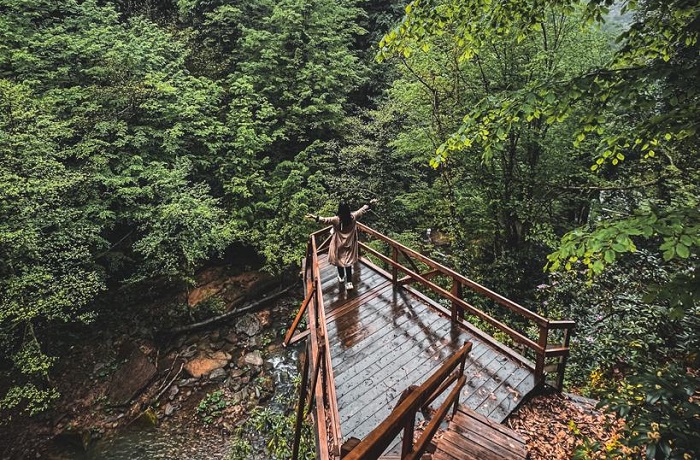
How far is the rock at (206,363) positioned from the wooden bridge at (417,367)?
253 inches

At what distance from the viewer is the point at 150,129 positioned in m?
12.4

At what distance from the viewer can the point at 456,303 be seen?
20.6 ft

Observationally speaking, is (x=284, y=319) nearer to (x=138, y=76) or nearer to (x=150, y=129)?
(x=150, y=129)

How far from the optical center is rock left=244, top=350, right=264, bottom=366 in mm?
12094

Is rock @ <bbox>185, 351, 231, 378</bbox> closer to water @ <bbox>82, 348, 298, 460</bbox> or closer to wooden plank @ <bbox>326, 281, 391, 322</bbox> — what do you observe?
water @ <bbox>82, 348, 298, 460</bbox>

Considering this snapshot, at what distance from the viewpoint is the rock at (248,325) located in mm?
13377

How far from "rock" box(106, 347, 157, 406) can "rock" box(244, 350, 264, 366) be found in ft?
9.66

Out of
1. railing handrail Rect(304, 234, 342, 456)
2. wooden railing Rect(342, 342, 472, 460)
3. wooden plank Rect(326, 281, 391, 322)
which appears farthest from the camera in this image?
wooden plank Rect(326, 281, 391, 322)

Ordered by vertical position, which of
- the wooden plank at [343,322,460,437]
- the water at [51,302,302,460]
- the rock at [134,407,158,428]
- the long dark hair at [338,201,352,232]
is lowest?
the water at [51,302,302,460]

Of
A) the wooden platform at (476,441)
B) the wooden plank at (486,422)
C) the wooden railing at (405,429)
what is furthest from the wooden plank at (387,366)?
the wooden railing at (405,429)

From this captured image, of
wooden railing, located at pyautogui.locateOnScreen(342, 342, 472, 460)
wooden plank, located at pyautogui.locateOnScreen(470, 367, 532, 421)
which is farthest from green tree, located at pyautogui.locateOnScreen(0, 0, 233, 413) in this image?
wooden railing, located at pyautogui.locateOnScreen(342, 342, 472, 460)

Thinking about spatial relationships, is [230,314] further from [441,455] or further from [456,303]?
[441,455]

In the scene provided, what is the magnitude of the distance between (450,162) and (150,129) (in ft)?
35.0

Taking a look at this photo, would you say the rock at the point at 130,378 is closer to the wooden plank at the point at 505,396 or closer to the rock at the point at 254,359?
the rock at the point at 254,359
